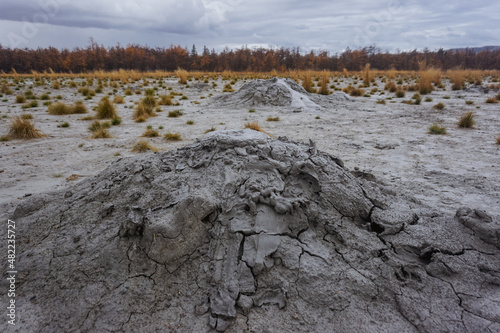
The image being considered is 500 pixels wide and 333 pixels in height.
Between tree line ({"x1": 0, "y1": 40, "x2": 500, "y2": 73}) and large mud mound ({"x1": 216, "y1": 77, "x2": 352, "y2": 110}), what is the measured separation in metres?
20.9

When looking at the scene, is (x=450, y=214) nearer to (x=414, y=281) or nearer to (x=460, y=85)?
(x=414, y=281)

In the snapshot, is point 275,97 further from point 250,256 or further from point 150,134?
point 250,256

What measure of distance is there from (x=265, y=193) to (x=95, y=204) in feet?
5.75

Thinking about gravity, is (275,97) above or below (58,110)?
above

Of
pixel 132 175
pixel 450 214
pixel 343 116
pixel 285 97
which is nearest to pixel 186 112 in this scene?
pixel 285 97

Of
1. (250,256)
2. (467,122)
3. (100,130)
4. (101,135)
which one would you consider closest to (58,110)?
(100,130)

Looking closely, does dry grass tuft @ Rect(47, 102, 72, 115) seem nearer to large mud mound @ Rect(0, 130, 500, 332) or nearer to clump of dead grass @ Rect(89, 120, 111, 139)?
clump of dead grass @ Rect(89, 120, 111, 139)

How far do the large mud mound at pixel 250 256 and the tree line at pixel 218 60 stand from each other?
30.6 m

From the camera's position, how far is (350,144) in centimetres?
583

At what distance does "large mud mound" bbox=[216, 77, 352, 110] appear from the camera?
10.3 metres

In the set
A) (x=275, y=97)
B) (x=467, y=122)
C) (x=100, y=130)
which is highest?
(x=275, y=97)

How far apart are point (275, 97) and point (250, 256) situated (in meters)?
9.27

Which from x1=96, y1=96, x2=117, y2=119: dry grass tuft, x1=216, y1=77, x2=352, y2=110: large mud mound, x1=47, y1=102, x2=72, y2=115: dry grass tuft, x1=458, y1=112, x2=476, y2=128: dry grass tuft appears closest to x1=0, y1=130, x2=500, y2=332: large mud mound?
x1=458, y1=112, x2=476, y2=128: dry grass tuft

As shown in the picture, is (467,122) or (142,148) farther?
(467,122)
